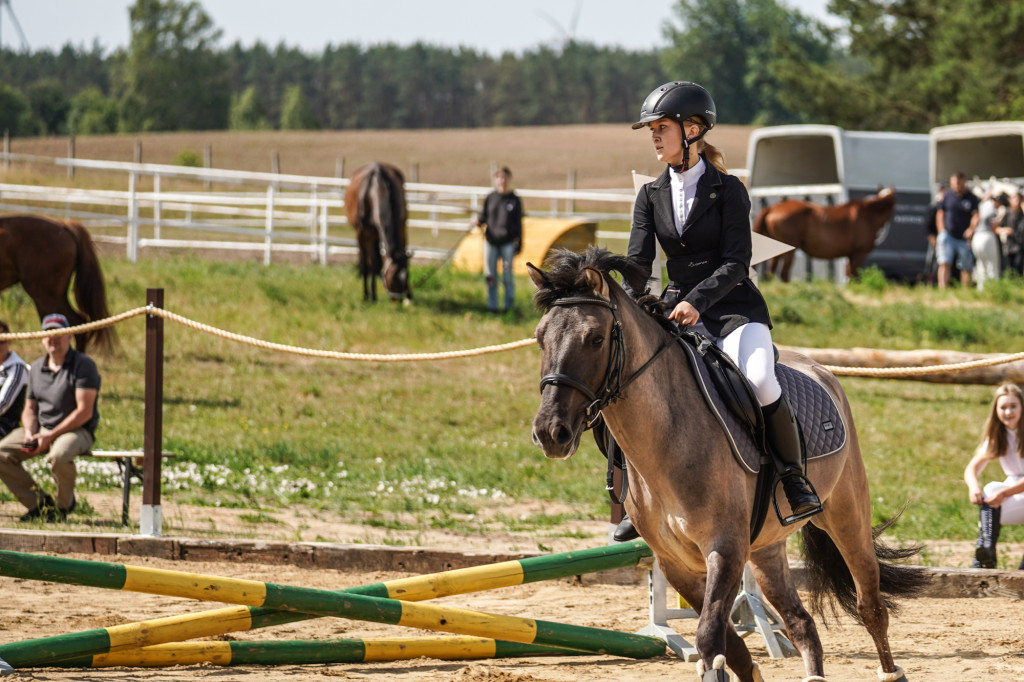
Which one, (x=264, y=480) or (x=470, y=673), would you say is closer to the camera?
(x=470, y=673)

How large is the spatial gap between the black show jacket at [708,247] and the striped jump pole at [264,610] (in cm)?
176

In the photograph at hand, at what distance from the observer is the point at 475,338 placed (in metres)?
15.4

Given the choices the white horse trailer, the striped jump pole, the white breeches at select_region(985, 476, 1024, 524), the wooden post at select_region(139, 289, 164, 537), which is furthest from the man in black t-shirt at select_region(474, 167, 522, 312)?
Answer: the striped jump pole

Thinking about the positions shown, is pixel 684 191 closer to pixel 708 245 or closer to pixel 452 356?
pixel 708 245

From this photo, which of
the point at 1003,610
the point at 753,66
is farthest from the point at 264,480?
the point at 753,66

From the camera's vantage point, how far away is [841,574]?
561 centimetres

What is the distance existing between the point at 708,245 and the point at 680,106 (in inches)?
23.1

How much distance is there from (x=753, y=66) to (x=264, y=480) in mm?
87669

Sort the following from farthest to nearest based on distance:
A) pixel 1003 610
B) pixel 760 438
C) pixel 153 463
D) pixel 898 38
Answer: pixel 898 38, pixel 153 463, pixel 1003 610, pixel 760 438

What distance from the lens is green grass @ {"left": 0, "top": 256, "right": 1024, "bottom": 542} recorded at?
975cm

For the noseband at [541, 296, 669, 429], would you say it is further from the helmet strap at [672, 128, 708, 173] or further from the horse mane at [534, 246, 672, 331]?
the helmet strap at [672, 128, 708, 173]

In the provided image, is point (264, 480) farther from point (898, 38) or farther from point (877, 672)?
point (898, 38)

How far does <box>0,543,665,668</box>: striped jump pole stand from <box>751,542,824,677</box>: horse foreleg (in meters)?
1.02

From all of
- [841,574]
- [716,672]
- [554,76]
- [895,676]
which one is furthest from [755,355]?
[554,76]
